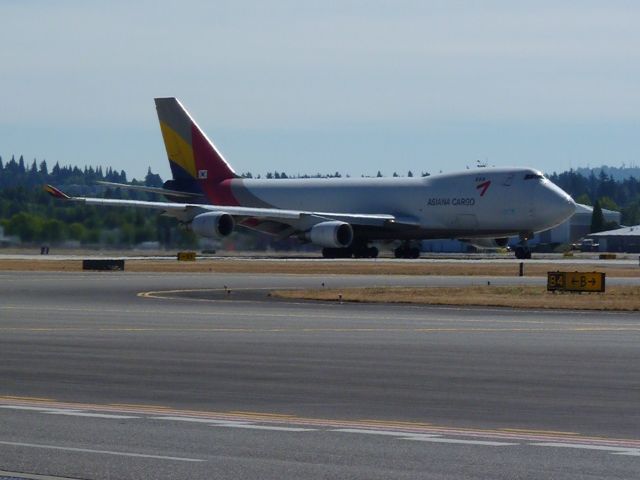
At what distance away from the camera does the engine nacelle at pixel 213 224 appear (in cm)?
8175

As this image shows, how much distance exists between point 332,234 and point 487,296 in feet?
129

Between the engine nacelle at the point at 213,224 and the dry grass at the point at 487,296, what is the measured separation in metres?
33.9

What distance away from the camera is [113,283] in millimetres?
53938

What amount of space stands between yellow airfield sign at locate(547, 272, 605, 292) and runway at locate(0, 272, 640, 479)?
36.9 ft

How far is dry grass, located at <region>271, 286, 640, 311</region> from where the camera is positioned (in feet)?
131

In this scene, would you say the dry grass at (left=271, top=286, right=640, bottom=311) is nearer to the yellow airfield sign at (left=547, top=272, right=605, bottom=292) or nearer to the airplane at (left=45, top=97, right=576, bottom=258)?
the yellow airfield sign at (left=547, top=272, right=605, bottom=292)

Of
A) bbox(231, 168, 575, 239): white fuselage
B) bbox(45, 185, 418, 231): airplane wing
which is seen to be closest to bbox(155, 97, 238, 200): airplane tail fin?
bbox(231, 168, 575, 239): white fuselage

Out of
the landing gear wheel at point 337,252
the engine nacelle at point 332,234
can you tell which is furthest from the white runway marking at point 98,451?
the landing gear wheel at point 337,252

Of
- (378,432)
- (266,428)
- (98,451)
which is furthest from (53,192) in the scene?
(98,451)

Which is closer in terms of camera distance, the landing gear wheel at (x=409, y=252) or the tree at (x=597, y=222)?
the landing gear wheel at (x=409, y=252)

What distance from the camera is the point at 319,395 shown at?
17.8m

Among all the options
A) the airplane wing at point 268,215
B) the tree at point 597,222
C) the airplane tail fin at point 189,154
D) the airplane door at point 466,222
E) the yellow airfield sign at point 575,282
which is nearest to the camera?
the yellow airfield sign at point 575,282

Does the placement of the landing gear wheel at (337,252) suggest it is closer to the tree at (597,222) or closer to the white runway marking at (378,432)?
the white runway marking at (378,432)

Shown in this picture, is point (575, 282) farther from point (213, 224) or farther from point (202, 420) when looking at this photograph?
point (213, 224)
